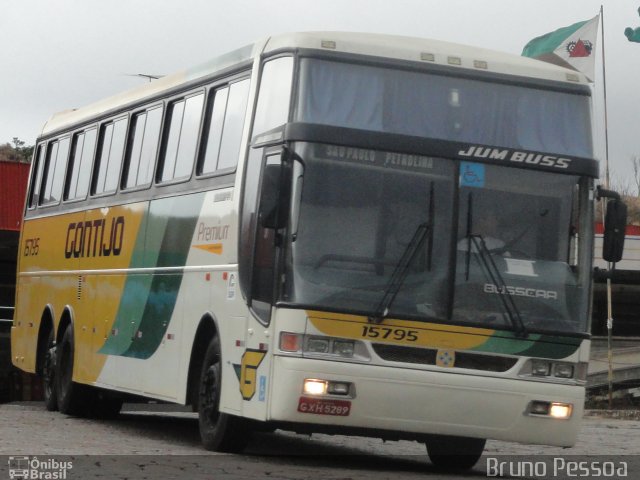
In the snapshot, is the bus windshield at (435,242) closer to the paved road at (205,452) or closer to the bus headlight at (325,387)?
the bus headlight at (325,387)

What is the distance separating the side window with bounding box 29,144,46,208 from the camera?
2162 centimetres

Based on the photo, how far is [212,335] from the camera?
45.3 feet

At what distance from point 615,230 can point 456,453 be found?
101 inches

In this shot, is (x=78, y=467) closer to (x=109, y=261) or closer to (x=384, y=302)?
(x=384, y=302)

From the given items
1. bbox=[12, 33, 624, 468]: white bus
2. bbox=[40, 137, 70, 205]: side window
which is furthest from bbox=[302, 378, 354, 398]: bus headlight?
bbox=[40, 137, 70, 205]: side window

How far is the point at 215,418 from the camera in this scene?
13328 mm

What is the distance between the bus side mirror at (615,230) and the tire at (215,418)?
3.30 metres

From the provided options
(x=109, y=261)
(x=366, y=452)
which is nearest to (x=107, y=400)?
(x=109, y=261)

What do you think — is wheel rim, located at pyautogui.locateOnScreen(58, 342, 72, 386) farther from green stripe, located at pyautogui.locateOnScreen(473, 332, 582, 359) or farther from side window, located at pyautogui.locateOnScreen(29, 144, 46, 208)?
green stripe, located at pyautogui.locateOnScreen(473, 332, 582, 359)

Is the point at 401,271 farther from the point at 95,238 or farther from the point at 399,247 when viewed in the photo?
the point at 95,238

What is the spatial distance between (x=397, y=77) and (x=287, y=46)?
92cm

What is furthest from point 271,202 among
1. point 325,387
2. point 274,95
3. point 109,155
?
point 109,155

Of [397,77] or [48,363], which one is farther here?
[48,363]

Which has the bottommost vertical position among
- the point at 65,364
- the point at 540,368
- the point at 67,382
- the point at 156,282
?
the point at 67,382
